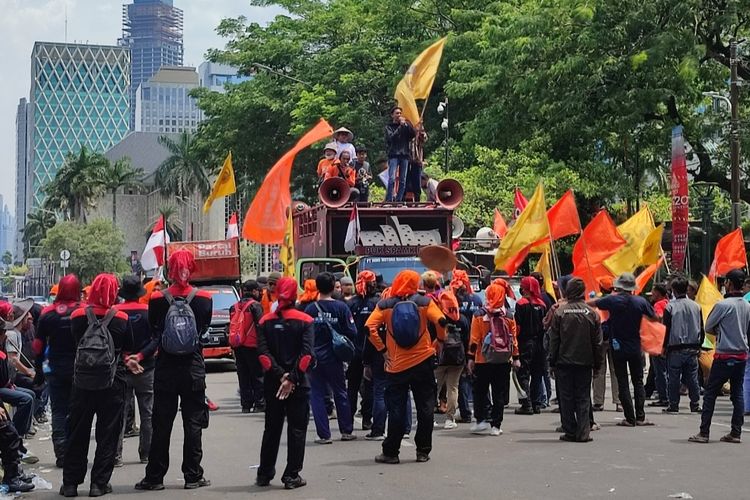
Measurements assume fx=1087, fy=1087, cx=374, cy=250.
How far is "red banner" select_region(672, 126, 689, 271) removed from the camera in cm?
2055

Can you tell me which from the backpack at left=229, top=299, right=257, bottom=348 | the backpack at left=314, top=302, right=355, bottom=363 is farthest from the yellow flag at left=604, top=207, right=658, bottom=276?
the backpack at left=314, top=302, right=355, bottom=363

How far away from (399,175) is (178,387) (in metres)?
11.0

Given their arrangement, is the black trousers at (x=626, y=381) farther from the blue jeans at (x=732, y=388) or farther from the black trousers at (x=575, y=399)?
the blue jeans at (x=732, y=388)

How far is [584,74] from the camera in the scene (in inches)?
1053

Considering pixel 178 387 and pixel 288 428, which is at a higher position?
pixel 178 387

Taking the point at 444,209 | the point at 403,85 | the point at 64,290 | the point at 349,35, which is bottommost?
the point at 64,290

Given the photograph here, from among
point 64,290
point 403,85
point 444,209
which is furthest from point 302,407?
point 403,85

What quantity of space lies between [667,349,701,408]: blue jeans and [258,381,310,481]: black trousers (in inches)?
259

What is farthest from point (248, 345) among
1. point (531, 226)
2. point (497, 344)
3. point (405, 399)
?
point (531, 226)

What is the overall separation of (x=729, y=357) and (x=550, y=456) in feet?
7.38

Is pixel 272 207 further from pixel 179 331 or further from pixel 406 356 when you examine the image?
pixel 179 331

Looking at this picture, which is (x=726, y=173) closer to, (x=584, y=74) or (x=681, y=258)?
(x=584, y=74)

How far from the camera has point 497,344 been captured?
11.9 meters

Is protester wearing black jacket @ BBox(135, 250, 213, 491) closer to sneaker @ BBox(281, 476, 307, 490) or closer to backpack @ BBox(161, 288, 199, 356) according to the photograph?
backpack @ BBox(161, 288, 199, 356)
